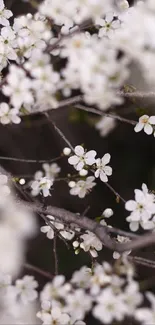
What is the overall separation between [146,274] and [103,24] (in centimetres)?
132

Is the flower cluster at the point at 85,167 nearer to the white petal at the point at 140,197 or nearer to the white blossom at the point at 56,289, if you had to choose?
the white petal at the point at 140,197

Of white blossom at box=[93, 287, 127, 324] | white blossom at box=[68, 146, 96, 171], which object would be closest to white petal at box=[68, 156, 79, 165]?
white blossom at box=[68, 146, 96, 171]

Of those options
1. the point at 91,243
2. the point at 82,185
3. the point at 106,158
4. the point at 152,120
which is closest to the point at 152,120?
the point at 152,120

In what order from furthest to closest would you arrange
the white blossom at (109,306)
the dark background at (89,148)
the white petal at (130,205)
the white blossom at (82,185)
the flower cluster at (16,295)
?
the dark background at (89,148) → the white blossom at (82,185) → the white petal at (130,205) → the flower cluster at (16,295) → the white blossom at (109,306)

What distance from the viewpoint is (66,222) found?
1.36 metres

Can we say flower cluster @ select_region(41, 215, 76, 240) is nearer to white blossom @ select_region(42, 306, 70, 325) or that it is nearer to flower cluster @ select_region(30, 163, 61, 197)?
flower cluster @ select_region(30, 163, 61, 197)

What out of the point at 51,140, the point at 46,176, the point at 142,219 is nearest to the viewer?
the point at 142,219

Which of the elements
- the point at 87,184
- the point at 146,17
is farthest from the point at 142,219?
the point at 146,17

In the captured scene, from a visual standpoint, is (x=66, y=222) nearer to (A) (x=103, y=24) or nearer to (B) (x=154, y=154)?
(A) (x=103, y=24)

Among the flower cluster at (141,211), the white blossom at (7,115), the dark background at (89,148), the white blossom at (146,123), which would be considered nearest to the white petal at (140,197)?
the flower cluster at (141,211)

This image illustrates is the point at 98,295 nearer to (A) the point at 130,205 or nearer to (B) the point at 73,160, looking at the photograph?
(A) the point at 130,205

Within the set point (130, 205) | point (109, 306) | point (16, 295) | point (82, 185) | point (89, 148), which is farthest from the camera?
point (89, 148)

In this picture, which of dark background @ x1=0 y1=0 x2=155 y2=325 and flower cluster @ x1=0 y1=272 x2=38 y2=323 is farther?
dark background @ x1=0 y1=0 x2=155 y2=325

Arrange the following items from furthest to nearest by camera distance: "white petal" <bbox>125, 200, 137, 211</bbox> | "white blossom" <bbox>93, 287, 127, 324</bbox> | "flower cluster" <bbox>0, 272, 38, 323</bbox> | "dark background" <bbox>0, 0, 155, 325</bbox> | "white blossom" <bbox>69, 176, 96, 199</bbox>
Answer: "dark background" <bbox>0, 0, 155, 325</bbox>
"white blossom" <bbox>69, 176, 96, 199</bbox>
"white petal" <bbox>125, 200, 137, 211</bbox>
"flower cluster" <bbox>0, 272, 38, 323</bbox>
"white blossom" <bbox>93, 287, 127, 324</bbox>
